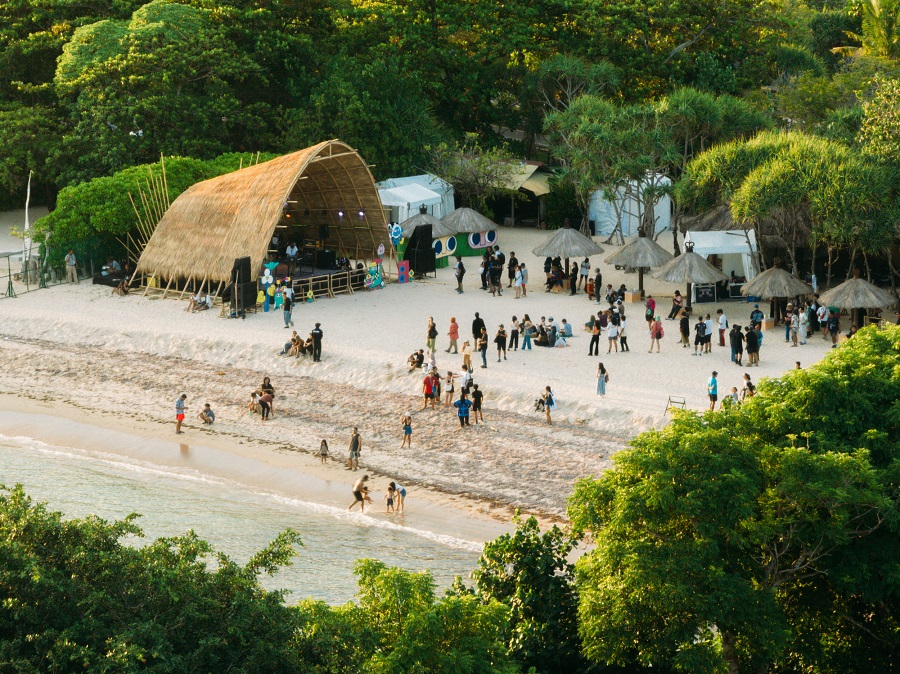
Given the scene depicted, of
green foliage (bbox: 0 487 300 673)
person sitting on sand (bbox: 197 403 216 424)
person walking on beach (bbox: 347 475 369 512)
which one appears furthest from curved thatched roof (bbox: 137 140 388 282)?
green foliage (bbox: 0 487 300 673)

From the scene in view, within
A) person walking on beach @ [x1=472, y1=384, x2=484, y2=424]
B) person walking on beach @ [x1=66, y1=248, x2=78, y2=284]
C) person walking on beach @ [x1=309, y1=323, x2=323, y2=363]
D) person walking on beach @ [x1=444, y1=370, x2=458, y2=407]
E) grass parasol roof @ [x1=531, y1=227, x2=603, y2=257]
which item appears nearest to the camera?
person walking on beach @ [x1=472, y1=384, x2=484, y2=424]

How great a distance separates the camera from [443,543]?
74.2 ft

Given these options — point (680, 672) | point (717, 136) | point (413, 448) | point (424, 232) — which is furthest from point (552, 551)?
point (717, 136)

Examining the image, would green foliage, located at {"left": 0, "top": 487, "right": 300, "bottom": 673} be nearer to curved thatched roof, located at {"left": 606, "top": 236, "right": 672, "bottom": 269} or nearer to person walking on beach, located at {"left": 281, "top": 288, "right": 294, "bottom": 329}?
person walking on beach, located at {"left": 281, "top": 288, "right": 294, "bottom": 329}

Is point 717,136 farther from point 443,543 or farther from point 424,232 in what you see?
point 443,543

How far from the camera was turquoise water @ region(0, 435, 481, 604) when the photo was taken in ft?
71.9

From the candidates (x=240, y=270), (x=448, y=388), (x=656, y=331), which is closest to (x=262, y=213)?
(x=240, y=270)

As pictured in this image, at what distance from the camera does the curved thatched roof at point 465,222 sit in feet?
136

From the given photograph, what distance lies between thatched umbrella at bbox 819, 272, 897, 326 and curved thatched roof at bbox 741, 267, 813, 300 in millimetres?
904

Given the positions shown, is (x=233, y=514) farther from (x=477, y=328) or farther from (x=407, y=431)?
(x=477, y=328)

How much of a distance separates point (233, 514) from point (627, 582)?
37.8ft

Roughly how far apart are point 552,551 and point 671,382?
41.6 feet

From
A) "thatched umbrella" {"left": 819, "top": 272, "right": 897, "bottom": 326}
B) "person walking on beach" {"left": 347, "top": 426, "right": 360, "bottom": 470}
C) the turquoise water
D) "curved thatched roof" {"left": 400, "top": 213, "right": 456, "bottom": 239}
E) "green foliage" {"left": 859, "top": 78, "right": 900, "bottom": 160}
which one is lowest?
the turquoise water

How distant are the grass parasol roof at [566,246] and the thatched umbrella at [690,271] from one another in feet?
11.1
